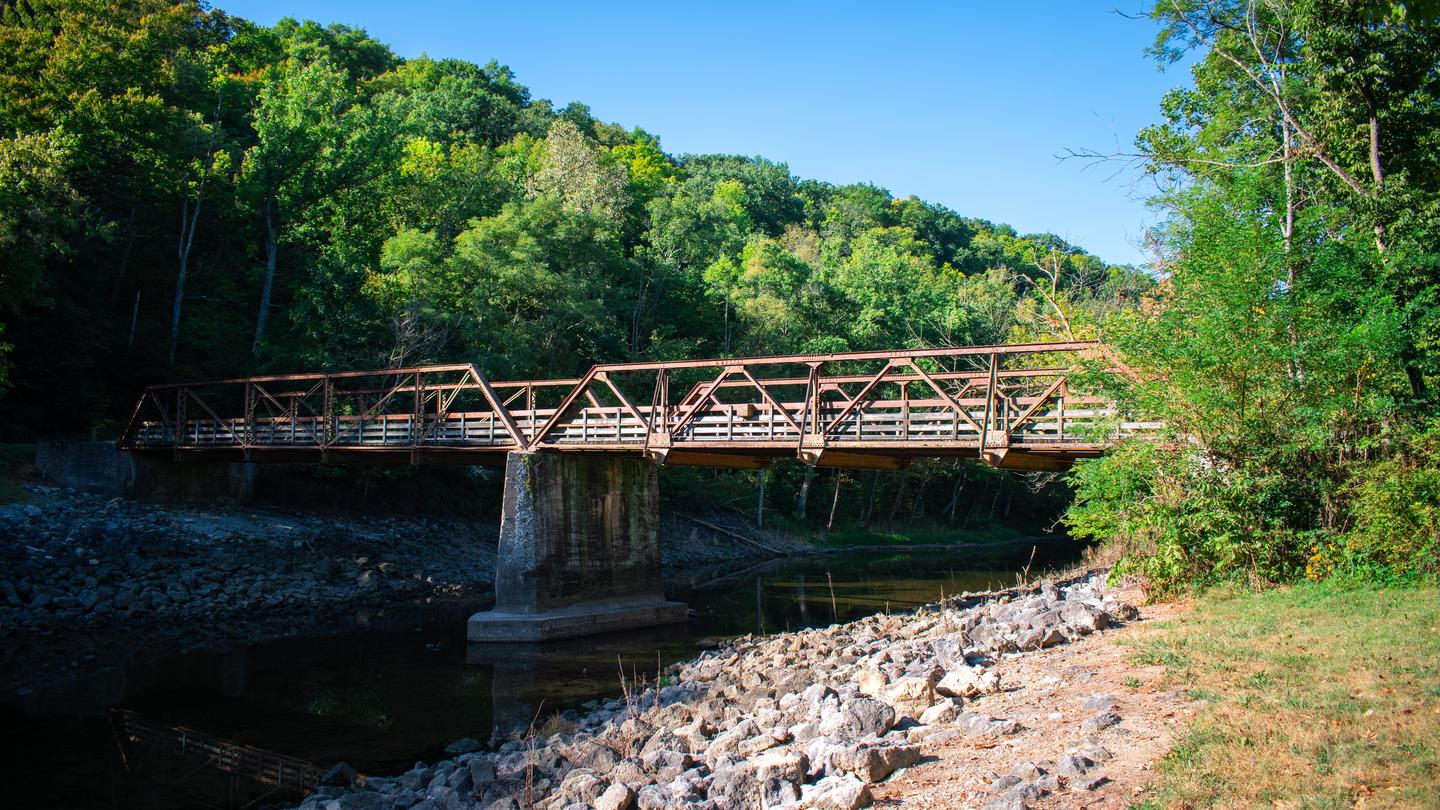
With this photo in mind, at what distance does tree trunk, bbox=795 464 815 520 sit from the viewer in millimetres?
61981

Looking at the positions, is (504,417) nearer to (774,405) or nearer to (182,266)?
(774,405)

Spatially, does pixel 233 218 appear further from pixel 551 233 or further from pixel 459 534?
pixel 459 534

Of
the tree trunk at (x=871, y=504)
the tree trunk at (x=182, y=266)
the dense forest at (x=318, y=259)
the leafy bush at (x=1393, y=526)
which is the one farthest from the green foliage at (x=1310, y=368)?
the tree trunk at (x=871, y=504)

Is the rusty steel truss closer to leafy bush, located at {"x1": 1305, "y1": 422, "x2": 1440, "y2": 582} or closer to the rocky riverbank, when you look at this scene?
leafy bush, located at {"x1": 1305, "y1": 422, "x2": 1440, "y2": 582}

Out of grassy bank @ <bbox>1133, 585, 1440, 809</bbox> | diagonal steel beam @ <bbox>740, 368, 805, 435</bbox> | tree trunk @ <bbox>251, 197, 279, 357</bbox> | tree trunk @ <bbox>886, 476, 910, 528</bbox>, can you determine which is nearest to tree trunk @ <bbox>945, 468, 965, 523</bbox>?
tree trunk @ <bbox>886, 476, 910, 528</bbox>

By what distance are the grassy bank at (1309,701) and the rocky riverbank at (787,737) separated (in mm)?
1165

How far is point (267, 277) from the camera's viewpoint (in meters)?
52.8

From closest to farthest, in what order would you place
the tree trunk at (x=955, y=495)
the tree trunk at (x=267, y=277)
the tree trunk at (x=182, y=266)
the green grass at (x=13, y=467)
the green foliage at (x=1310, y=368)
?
the green foliage at (x=1310, y=368) → the green grass at (x=13, y=467) → the tree trunk at (x=182, y=266) → the tree trunk at (x=267, y=277) → the tree trunk at (x=955, y=495)

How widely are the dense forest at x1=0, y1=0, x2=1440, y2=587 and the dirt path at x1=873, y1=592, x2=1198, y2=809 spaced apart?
5973 mm

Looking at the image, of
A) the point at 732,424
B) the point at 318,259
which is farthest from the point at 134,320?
the point at 732,424

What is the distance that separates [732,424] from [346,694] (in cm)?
1202

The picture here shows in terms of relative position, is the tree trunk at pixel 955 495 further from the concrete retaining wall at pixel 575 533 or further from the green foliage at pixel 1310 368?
the green foliage at pixel 1310 368

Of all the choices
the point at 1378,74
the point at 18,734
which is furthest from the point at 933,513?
the point at 18,734

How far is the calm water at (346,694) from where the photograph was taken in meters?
16.2
